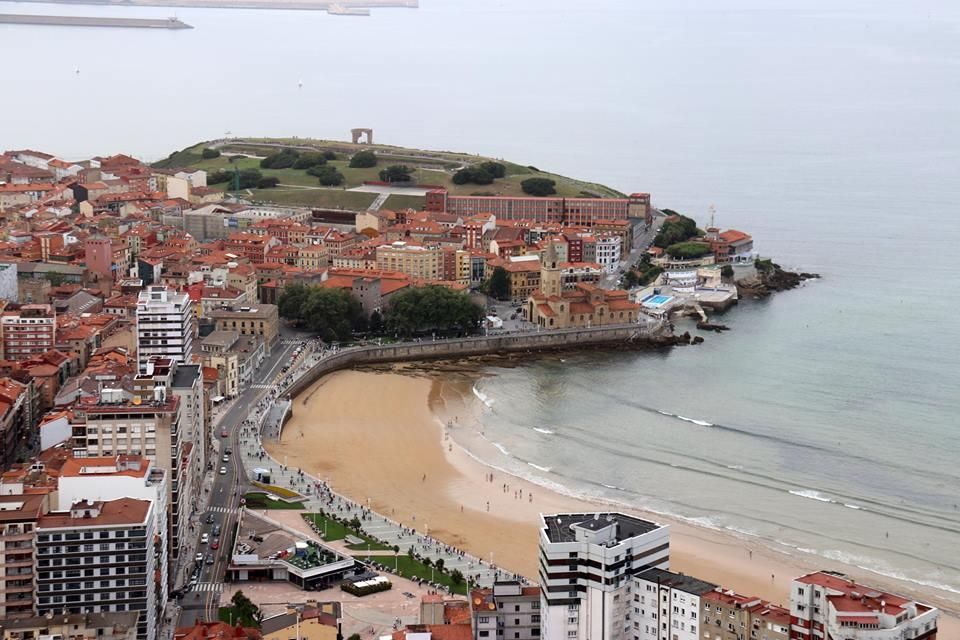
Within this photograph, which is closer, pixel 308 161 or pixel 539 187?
pixel 539 187

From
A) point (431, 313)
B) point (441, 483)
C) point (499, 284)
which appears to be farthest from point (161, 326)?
point (499, 284)

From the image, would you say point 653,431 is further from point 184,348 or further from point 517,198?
point 517,198

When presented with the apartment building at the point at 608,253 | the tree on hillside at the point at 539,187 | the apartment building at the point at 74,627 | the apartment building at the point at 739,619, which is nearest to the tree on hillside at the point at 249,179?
the tree on hillside at the point at 539,187

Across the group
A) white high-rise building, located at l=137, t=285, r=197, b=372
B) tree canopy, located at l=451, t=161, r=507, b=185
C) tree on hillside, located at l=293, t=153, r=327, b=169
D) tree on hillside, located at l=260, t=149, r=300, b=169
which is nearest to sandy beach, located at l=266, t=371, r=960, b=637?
white high-rise building, located at l=137, t=285, r=197, b=372

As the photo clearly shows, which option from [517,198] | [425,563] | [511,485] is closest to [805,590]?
[425,563]

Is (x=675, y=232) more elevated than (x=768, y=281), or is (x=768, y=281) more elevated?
(x=675, y=232)

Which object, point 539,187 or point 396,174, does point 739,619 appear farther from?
point 396,174

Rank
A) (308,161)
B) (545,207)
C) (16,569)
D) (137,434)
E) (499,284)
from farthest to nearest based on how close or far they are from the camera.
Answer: (308,161) → (545,207) → (499,284) → (137,434) → (16,569)

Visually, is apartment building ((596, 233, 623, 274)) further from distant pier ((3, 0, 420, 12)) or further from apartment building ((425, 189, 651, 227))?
distant pier ((3, 0, 420, 12))
